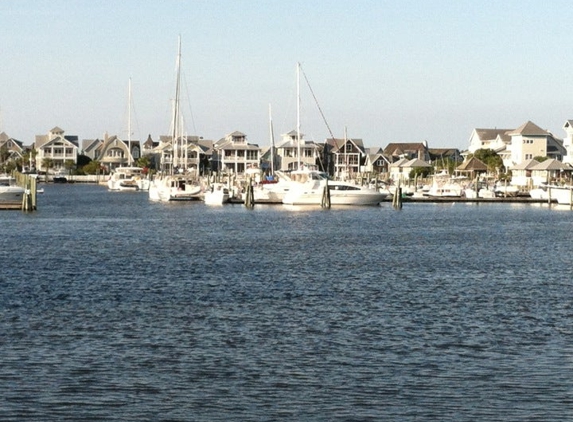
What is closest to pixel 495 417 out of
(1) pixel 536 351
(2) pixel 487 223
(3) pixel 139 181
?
(1) pixel 536 351

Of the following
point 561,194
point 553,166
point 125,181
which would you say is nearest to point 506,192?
point 561,194

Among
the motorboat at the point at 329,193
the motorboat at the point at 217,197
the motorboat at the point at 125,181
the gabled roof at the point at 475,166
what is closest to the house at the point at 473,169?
the gabled roof at the point at 475,166

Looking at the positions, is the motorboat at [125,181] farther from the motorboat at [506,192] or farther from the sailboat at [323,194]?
the sailboat at [323,194]

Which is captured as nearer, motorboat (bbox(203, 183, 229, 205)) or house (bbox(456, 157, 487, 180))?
motorboat (bbox(203, 183, 229, 205))

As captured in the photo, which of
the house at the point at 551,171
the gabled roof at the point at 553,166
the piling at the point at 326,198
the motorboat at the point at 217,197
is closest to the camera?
the piling at the point at 326,198

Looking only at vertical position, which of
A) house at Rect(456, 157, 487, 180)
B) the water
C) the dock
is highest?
house at Rect(456, 157, 487, 180)

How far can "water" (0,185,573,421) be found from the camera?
23.2 meters

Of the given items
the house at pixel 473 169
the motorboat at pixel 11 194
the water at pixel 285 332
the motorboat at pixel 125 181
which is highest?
the house at pixel 473 169

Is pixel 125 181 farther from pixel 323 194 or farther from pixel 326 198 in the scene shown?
pixel 326 198

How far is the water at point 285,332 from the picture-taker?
76.1 ft

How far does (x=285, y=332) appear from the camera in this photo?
31719 mm

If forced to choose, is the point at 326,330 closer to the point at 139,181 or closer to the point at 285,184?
the point at 285,184

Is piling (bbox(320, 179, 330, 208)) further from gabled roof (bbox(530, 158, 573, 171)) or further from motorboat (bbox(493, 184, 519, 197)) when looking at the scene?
gabled roof (bbox(530, 158, 573, 171))

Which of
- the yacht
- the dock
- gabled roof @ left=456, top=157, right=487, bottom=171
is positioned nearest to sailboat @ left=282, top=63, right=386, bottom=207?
the dock
